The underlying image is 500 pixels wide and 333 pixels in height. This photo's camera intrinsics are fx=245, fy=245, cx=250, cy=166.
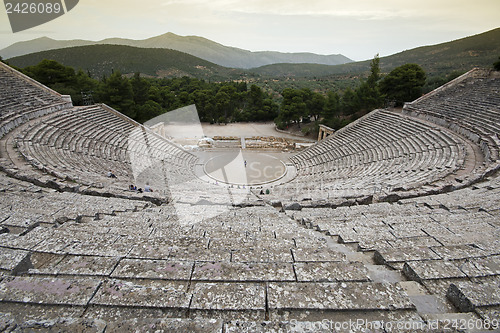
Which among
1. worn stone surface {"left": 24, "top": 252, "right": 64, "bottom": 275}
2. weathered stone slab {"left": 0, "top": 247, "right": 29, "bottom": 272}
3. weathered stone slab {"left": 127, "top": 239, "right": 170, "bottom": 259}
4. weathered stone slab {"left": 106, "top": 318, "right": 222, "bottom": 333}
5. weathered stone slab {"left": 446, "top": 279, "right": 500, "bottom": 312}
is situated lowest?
weathered stone slab {"left": 127, "top": 239, "right": 170, "bottom": 259}

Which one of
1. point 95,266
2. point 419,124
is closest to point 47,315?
point 95,266

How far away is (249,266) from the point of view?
2799 millimetres

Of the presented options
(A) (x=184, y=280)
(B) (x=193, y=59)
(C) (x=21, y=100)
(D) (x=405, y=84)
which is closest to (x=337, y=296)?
(A) (x=184, y=280)

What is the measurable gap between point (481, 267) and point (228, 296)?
2964 mm

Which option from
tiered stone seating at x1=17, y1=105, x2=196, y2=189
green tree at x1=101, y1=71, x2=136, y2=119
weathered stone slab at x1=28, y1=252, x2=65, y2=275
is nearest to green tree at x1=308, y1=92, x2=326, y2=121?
tiered stone seating at x1=17, y1=105, x2=196, y2=189

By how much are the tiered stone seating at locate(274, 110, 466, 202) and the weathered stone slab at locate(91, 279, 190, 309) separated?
673 cm

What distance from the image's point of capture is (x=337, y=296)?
7.41ft

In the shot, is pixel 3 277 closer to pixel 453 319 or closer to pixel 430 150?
pixel 453 319

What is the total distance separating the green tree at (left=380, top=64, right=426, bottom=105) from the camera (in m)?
25.0

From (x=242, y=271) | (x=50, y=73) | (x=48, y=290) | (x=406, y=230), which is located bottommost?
(x=406, y=230)

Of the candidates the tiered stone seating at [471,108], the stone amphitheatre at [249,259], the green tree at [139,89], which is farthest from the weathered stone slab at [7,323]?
the green tree at [139,89]

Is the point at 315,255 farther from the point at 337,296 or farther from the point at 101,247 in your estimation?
the point at 101,247

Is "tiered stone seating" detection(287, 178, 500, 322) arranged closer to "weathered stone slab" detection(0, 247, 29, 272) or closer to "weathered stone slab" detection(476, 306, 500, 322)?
"weathered stone slab" detection(476, 306, 500, 322)

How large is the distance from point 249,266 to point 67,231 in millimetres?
3027
